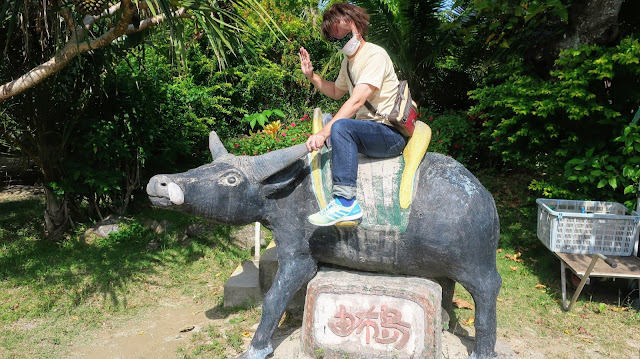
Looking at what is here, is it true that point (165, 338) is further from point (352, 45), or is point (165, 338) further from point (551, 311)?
point (551, 311)

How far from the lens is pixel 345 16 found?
2742 mm

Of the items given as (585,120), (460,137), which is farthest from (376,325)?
(460,137)

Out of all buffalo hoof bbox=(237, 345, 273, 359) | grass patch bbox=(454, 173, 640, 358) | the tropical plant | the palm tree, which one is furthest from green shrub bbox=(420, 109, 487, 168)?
buffalo hoof bbox=(237, 345, 273, 359)

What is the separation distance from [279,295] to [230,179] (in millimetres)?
835

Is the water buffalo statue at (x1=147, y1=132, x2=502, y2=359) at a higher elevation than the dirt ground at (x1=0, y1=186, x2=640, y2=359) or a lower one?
higher

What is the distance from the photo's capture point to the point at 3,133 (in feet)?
17.0

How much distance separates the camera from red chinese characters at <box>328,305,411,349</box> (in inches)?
111

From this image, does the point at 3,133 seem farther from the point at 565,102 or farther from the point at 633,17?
the point at 633,17

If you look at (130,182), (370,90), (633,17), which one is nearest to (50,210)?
(130,182)

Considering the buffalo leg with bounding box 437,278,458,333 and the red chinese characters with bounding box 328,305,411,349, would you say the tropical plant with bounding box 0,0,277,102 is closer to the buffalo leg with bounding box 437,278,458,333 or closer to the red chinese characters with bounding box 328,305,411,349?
the red chinese characters with bounding box 328,305,411,349

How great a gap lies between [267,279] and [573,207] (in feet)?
10.7

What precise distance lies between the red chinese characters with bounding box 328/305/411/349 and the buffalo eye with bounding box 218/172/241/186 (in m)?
1.04

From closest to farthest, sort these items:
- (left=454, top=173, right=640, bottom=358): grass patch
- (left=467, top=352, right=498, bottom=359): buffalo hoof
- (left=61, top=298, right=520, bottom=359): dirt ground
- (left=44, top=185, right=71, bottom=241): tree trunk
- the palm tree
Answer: (left=467, top=352, right=498, bottom=359): buffalo hoof, (left=61, top=298, right=520, bottom=359): dirt ground, (left=454, top=173, right=640, bottom=358): grass patch, the palm tree, (left=44, top=185, right=71, bottom=241): tree trunk

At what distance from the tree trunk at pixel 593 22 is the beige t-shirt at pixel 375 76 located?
3.80 meters
